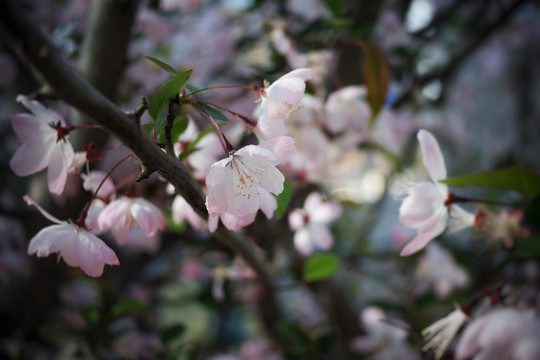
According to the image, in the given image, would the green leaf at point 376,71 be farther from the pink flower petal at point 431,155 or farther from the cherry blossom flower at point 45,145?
the cherry blossom flower at point 45,145

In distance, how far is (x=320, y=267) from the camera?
2.58 ft

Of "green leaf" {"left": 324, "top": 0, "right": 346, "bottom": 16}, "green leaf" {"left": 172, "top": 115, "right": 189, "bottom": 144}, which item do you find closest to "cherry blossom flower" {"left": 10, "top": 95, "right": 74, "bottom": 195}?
"green leaf" {"left": 172, "top": 115, "right": 189, "bottom": 144}

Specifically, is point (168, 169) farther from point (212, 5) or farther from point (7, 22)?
point (212, 5)

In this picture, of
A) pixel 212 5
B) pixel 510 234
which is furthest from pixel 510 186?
pixel 212 5

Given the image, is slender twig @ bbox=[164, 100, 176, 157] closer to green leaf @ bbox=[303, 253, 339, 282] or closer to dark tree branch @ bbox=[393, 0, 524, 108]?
green leaf @ bbox=[303, 253, 339, 282]

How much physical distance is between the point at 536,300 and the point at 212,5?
189 cm

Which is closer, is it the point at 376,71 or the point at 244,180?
the point at 244,180

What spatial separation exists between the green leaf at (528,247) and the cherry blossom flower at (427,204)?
0.34 ft

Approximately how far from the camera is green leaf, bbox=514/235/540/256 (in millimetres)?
471

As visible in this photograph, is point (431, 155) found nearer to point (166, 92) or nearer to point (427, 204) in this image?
point (427, 204)

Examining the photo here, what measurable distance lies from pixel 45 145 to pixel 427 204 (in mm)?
446

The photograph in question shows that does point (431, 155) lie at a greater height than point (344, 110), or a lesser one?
lesser

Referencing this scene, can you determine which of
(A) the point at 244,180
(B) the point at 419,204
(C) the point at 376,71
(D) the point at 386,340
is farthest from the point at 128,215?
(D) the point at 386,340

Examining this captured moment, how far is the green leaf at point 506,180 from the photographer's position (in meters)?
0.45
